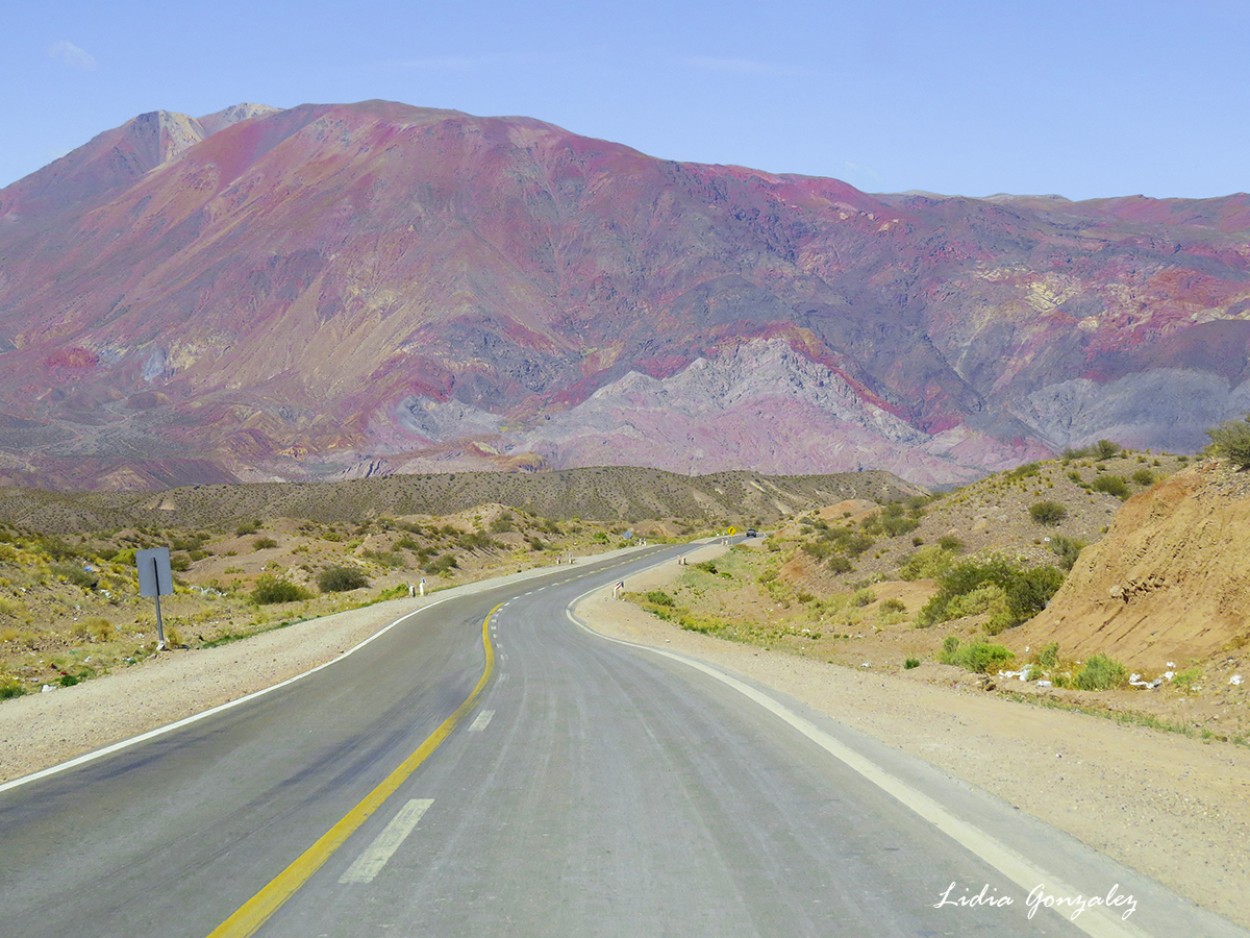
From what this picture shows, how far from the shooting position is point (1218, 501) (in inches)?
754

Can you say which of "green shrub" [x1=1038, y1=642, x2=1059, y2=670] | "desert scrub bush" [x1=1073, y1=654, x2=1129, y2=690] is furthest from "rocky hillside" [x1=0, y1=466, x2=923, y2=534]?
"desert scrub bush" [x1=1073, y1=654, x2=1129, y2=690]

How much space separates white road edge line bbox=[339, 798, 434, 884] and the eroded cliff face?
12133 millimetres

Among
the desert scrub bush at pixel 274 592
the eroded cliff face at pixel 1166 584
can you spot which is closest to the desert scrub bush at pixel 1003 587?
the eroded cliff face at pixel 1166 584

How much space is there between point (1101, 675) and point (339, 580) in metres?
44.4

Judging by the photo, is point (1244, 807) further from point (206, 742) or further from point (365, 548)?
point (365, 548)

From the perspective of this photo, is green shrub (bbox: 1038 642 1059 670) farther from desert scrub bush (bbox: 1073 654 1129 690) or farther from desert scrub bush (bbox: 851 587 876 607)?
desert scrub bush (bbox: 851 587 876 607)

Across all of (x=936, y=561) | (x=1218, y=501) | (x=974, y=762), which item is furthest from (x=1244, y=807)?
(x=936, y=561)

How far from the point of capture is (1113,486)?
39500 mm

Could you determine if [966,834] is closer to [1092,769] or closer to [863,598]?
[1092,769]

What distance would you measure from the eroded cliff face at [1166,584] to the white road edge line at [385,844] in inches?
478

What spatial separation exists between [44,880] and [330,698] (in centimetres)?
883

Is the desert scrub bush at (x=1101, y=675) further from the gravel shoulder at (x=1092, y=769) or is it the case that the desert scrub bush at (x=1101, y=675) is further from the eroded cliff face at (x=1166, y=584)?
the gravel shoulder at (x=1092, y=769)

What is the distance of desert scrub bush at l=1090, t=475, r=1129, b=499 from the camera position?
129 feet

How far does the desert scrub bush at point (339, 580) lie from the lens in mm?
55000
